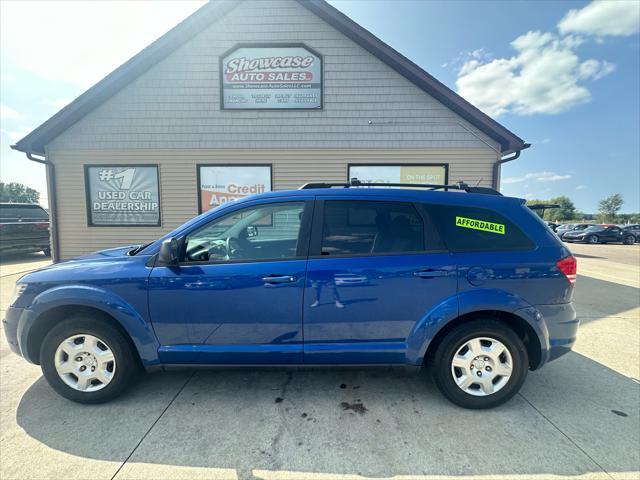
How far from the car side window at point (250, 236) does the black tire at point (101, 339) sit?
0.88m

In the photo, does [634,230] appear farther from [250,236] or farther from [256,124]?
[250,236]

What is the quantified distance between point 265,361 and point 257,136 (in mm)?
5973

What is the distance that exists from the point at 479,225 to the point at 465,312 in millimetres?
724

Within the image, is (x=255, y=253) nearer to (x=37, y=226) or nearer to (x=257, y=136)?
(x=257, y=136)

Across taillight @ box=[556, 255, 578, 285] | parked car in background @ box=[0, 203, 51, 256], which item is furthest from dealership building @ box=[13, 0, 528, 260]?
taillight @ box=[556, 255, 578, 285]

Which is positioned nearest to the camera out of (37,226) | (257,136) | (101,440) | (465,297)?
(101,440)

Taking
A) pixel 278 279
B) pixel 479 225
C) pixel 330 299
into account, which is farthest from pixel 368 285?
pixel 479 225

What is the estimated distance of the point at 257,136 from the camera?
7.21 metres

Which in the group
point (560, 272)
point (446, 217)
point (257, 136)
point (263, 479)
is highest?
point (257, 136)

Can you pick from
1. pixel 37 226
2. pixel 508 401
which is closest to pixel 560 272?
pixel 508 401

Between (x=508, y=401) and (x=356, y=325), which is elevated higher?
(x=356, y=325)

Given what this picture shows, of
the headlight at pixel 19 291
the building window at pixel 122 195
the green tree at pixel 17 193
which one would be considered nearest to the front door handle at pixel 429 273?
the headlight at pixel 19 291

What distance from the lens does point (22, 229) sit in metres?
9.70

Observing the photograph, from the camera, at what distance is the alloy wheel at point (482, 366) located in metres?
2.46
